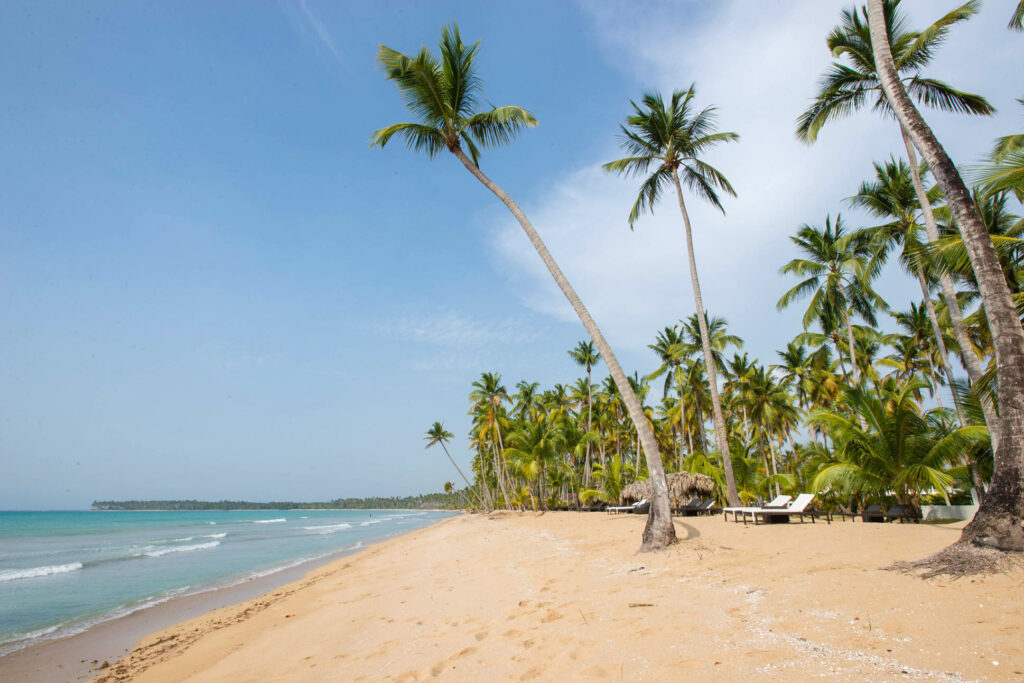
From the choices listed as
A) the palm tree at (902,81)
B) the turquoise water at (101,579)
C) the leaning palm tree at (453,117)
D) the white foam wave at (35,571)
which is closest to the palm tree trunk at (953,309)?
the palm tree at (902,81)

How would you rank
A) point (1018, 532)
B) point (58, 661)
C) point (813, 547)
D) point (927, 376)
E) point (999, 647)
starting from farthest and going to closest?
point (927, 376), point (58, 661), point (813, 547), point (1018, 532), point (999, 647)

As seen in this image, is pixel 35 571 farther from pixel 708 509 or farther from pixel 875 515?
pixel 875 515

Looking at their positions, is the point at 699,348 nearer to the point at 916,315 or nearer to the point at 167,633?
the point at 916,315

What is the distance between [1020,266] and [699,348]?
65.6 ft

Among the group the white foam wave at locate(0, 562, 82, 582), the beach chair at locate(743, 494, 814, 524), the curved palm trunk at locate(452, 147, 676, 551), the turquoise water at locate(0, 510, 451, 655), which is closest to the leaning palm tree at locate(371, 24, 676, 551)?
the curved palm trunk at locate(452, 147, 676, 551)

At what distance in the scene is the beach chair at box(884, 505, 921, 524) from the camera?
12.6m

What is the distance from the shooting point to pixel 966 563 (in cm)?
483

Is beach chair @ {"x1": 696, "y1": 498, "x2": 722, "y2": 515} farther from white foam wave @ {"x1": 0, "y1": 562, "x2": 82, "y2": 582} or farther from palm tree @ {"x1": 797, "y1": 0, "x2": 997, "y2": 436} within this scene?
white foam wave @ {"x1": 0, "y1": 562, "x2": 82, "y2": 582}

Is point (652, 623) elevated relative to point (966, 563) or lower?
lower

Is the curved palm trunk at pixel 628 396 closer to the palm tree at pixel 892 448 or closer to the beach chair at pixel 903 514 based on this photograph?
the palm tree at pixel 892 448

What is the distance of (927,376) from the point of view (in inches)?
1315

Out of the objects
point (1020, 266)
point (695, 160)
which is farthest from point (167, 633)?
point (695, 160)

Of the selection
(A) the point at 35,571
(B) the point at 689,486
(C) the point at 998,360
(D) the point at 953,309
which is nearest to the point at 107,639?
(C) the point at 998,360

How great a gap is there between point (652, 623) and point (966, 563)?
3.12 meters
